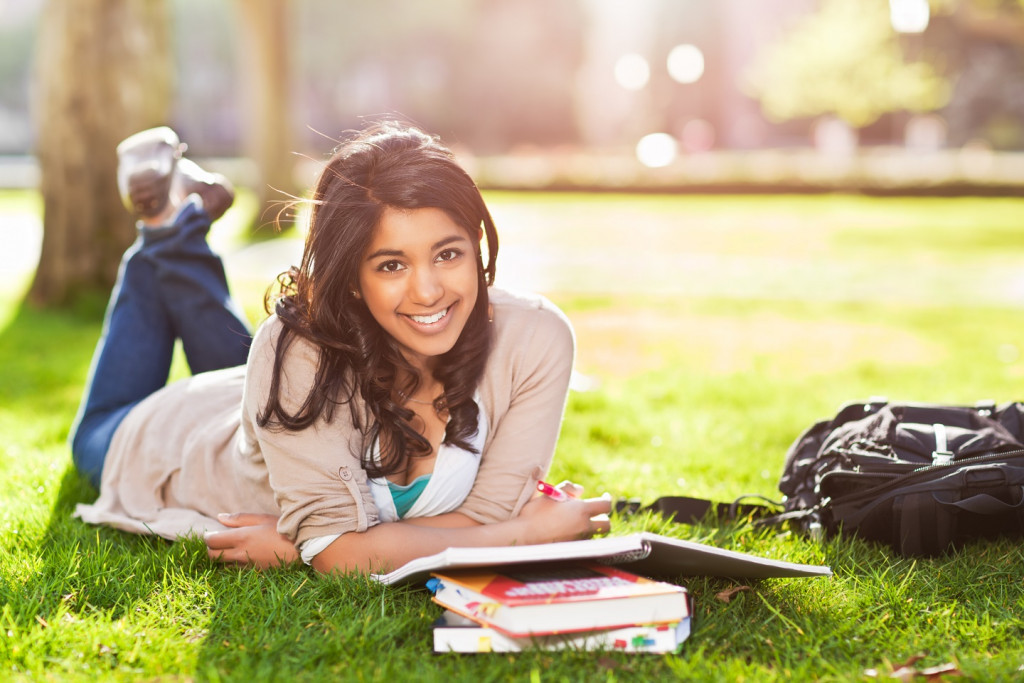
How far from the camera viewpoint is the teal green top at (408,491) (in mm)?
2930

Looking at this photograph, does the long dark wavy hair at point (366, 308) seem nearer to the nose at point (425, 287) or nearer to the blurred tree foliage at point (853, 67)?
the nose at point (425, 287)

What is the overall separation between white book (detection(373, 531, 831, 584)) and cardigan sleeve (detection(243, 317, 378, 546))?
0.21m

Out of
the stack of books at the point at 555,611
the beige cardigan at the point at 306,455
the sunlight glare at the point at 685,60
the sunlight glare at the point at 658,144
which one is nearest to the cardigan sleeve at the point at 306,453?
the beige cardigan at the point at 306,455

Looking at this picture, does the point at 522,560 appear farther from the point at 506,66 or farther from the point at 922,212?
the point at 506,66

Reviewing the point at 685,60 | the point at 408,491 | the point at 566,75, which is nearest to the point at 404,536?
the point at 408,491

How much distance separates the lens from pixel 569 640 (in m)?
2.47

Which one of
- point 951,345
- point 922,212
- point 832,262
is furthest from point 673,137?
point 951,345

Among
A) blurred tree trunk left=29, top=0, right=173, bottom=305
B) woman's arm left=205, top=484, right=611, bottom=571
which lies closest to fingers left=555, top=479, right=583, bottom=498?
woman's arm left=205, top=484, right=611, bottom=571

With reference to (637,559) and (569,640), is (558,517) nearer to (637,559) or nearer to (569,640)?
(637,559)

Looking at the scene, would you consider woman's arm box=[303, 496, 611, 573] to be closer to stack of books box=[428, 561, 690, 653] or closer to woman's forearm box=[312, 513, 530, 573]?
woman's forearm box=[312, 513, 530, 573]

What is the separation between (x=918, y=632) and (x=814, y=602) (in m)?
0.27

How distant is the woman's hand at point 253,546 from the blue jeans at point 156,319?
3.42 ft

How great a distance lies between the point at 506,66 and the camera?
40.6m

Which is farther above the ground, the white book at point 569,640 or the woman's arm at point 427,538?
the woman's arm at point 427,538
